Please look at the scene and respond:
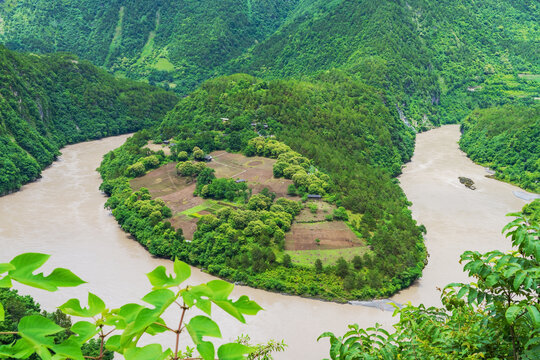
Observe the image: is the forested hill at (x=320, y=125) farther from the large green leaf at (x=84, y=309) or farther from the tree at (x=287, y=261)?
the large green leaf at (x=84, y=309)

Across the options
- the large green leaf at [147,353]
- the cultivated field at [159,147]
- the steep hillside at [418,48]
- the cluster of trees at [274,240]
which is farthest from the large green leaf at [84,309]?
the steep hillside at [418,48]

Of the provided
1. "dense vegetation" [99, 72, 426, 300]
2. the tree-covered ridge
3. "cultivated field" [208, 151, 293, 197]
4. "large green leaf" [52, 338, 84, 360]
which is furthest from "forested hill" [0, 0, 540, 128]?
"large green leaf" [52, 338, 84, 360]

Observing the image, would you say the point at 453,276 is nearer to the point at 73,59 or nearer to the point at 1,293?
the point at 1,293

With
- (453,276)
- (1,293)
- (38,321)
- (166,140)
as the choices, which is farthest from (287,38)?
(38,321)

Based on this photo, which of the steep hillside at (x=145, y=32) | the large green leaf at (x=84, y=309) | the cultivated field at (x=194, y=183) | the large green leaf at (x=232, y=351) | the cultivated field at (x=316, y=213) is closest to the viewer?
the large green leaf at (x=232, y=351)

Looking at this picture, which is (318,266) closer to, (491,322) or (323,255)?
(323,255)

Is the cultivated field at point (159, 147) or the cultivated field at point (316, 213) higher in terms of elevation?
the cultivated field at point (159, 147)
